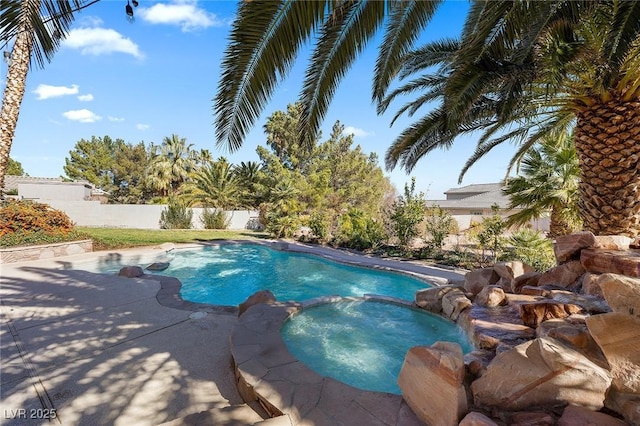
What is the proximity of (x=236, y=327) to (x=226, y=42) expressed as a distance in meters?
3.75

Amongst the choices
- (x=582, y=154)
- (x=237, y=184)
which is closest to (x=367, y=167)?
(x=237, y=184)

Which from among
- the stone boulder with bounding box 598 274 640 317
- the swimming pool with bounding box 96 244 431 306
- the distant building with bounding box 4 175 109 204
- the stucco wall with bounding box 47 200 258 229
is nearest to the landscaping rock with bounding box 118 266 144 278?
the swimming pool with bounding box 96 244 431 306

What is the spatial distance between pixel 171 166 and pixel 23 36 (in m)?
25.9

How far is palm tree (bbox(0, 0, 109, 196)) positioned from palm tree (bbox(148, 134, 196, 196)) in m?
24.7

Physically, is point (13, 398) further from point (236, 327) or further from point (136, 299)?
point (136, 299)

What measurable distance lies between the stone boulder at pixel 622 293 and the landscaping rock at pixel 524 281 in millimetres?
2819

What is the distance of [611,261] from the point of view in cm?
373

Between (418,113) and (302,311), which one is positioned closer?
(302,311)

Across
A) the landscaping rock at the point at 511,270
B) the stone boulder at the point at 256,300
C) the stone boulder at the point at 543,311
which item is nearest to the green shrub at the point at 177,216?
the stone boulder at the point at 256,300

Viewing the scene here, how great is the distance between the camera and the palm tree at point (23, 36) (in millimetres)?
4797

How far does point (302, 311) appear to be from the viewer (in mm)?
5281

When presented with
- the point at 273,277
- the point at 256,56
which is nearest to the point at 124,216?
the point at 273,277

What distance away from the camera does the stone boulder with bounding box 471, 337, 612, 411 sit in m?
2.08

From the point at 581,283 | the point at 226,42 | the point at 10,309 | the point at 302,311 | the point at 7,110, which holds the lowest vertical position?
the point at 10,309
